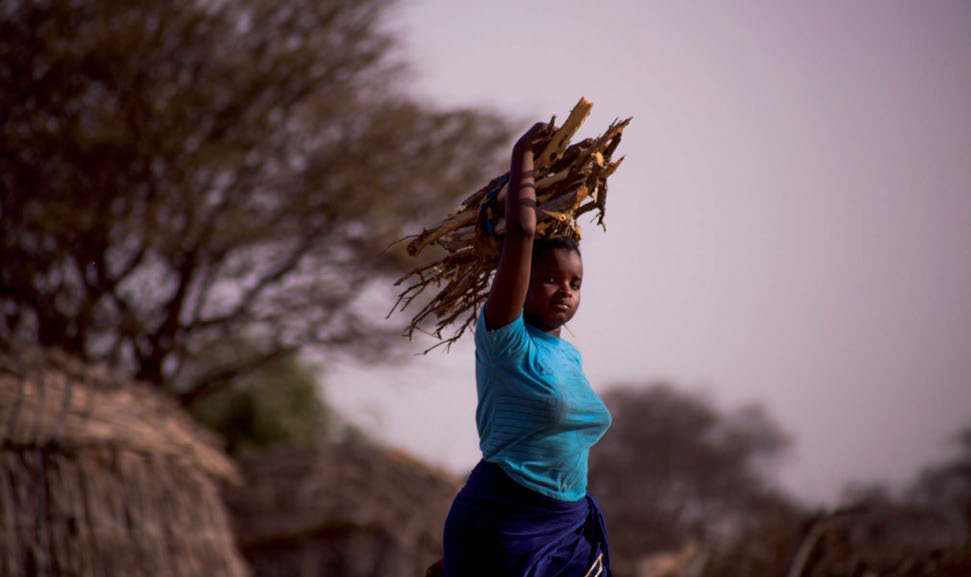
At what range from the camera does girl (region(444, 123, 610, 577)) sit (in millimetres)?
2162

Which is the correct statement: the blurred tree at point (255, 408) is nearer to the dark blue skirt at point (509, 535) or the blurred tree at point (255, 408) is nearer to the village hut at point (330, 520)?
the village hut at point (330, 520)

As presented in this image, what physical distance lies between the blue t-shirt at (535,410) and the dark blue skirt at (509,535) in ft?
0.11

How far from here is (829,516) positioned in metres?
2.97

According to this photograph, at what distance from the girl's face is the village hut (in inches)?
267

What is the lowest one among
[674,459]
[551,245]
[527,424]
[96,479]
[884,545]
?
[884,545]

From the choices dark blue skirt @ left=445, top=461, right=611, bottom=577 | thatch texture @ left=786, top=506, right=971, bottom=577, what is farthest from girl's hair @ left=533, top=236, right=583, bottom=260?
thatch texture @ left=786, top=506, right=971, bottom=577

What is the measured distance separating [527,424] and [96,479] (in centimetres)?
420

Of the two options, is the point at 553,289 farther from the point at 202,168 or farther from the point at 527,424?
the point at 202,168

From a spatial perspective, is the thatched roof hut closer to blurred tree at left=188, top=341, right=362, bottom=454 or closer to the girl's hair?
the girl's hair

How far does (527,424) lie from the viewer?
86.5 inches

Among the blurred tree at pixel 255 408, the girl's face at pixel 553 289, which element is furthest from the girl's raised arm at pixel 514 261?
the blurred tree at pixel 255 408

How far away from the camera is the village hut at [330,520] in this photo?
28.2 feet

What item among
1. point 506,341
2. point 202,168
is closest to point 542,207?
point 506,341

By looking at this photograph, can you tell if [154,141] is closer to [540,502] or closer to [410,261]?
[410,261]
